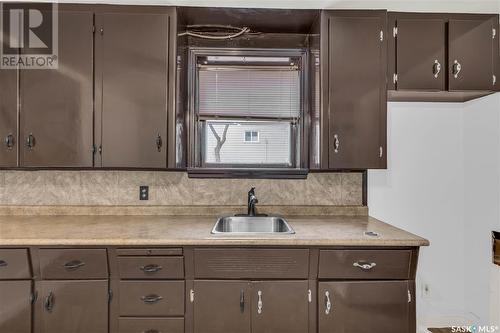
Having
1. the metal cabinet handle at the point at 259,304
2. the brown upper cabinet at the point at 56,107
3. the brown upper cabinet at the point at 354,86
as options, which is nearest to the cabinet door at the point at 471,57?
the brown upper cabinet at the point at 354,86

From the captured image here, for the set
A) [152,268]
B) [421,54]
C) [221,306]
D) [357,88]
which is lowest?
[221,306]

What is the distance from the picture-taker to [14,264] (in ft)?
5.42

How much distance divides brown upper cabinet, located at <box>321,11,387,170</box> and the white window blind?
1.29 feet

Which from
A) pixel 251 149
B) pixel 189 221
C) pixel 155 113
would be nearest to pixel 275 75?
pixel 251 149

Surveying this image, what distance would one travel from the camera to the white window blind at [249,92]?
238cm

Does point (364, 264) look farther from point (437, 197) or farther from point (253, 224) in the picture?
point (437, 197)

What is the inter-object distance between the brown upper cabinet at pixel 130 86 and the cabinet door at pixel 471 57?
1.92 m

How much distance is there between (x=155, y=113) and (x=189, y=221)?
2.52 ft

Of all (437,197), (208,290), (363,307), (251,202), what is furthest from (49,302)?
(437,197)

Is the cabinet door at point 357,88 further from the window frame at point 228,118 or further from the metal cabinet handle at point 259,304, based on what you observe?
the metal cabinet handle at point 259,304

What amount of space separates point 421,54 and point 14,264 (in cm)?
281

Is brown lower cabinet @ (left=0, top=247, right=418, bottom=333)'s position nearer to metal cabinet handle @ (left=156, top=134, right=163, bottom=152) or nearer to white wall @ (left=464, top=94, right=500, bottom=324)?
metal cabinet handle @ (left=156, top=134, right=163, bottom=152)

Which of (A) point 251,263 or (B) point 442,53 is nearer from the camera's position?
(A) point 251,263

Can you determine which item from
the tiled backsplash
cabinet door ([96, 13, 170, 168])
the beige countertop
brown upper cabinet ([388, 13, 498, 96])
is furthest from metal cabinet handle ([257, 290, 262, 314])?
brown upper cabinet ([388, 13, 498, 96])
